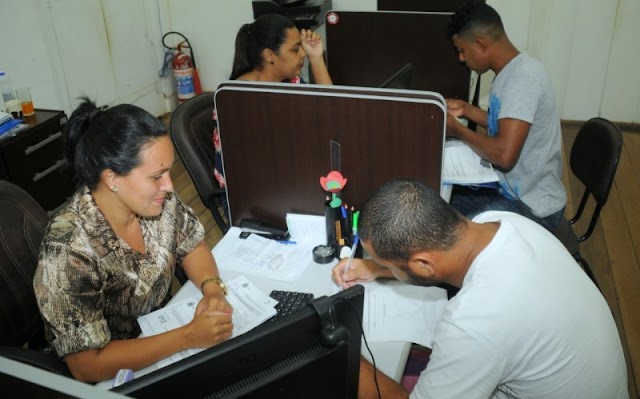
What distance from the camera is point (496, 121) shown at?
2287 mm

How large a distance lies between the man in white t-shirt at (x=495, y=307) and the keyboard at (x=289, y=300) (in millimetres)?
343

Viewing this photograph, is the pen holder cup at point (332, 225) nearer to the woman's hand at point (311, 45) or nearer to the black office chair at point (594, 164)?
the black office chair at point (594, 164)

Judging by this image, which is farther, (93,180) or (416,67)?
(416,67)

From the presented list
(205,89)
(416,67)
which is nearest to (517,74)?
(416,67)

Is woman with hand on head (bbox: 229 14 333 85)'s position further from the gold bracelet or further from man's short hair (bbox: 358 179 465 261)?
man's short hair (bbox: 358 179 465 261)

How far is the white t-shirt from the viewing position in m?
1.07

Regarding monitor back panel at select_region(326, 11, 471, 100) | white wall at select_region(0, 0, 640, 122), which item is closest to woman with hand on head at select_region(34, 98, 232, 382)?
monitor back panel at select_region(326, 11, 471, 100)

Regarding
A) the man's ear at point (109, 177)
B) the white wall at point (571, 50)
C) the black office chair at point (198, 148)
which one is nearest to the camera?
the man's ear at point (109, 177)

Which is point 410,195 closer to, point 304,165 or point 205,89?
point 304,165

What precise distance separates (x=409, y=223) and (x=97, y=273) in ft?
2.47

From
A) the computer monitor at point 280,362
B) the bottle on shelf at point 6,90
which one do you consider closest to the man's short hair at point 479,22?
the computer monitor at point 280,362

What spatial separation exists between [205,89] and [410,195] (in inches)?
159

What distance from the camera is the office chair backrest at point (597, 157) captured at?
1.98 meters

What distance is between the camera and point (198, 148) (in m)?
2.25
